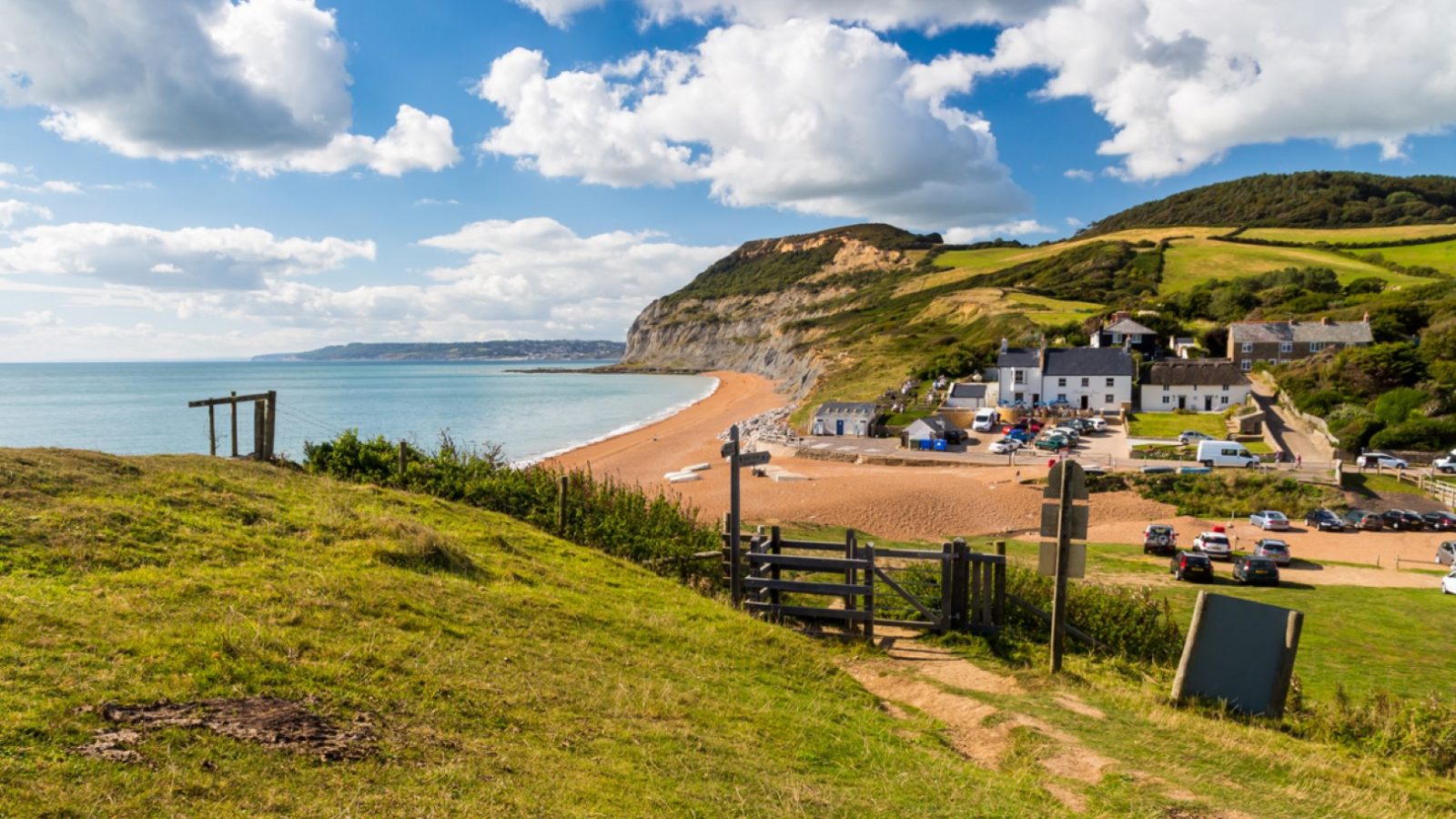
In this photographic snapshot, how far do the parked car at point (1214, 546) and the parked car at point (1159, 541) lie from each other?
0.87m

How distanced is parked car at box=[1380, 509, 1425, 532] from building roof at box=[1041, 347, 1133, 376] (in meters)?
32.0

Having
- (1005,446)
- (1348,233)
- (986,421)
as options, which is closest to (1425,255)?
(1348,233)

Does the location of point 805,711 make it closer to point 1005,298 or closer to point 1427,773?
point 1427,773

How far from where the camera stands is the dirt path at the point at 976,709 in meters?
6.84

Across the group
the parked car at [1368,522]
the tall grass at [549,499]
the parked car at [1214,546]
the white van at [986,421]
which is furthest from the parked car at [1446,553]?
the white van at [986,421]

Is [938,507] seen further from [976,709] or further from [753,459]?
[976,709]

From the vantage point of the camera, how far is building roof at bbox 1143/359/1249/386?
206ft

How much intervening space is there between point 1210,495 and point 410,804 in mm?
44465

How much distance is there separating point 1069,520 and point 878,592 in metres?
4.09

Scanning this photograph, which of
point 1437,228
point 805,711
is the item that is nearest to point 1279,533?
A: point 805,711

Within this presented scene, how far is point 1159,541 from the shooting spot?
2912cm

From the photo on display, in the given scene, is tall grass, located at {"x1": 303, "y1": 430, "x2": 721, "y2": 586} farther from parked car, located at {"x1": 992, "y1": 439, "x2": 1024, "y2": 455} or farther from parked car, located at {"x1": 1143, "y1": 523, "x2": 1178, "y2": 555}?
parked car, located at {"x1": 992, "y1": 439, "x2": 1024, "y2": 455}

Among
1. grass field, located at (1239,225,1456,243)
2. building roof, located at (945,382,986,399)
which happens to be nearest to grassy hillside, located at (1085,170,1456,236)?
grass field, located at (1239,225,1456,243)

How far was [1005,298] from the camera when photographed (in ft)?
388
